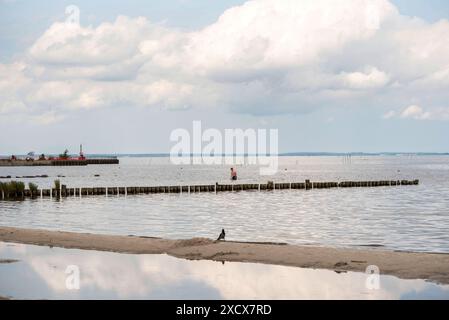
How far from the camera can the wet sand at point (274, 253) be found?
72.9ft

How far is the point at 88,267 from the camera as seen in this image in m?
22.7

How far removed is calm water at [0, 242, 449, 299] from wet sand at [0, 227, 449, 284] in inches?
41.3

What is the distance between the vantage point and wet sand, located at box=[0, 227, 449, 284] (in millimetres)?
22234

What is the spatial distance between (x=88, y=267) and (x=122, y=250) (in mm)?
4957

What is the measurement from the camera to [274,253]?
84.9 ft

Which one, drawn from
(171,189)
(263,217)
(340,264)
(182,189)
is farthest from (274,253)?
(182,189)

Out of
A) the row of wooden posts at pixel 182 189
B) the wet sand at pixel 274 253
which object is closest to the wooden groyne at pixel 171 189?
the row of wooden posts at pixel 182 189

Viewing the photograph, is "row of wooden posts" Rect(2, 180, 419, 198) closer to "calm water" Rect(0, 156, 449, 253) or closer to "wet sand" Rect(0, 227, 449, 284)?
"calm water" Rect(0, 156, 449, 253)

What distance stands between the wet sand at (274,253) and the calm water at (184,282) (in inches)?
41.3

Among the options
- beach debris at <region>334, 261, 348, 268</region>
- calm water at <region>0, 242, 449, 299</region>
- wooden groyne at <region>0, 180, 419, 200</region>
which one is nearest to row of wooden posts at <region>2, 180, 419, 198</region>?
wooden groyne at <region>0, 180, 419, 200</region>

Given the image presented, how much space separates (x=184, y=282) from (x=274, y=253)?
22.8ft

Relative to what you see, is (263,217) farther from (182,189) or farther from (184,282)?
(182,189)
